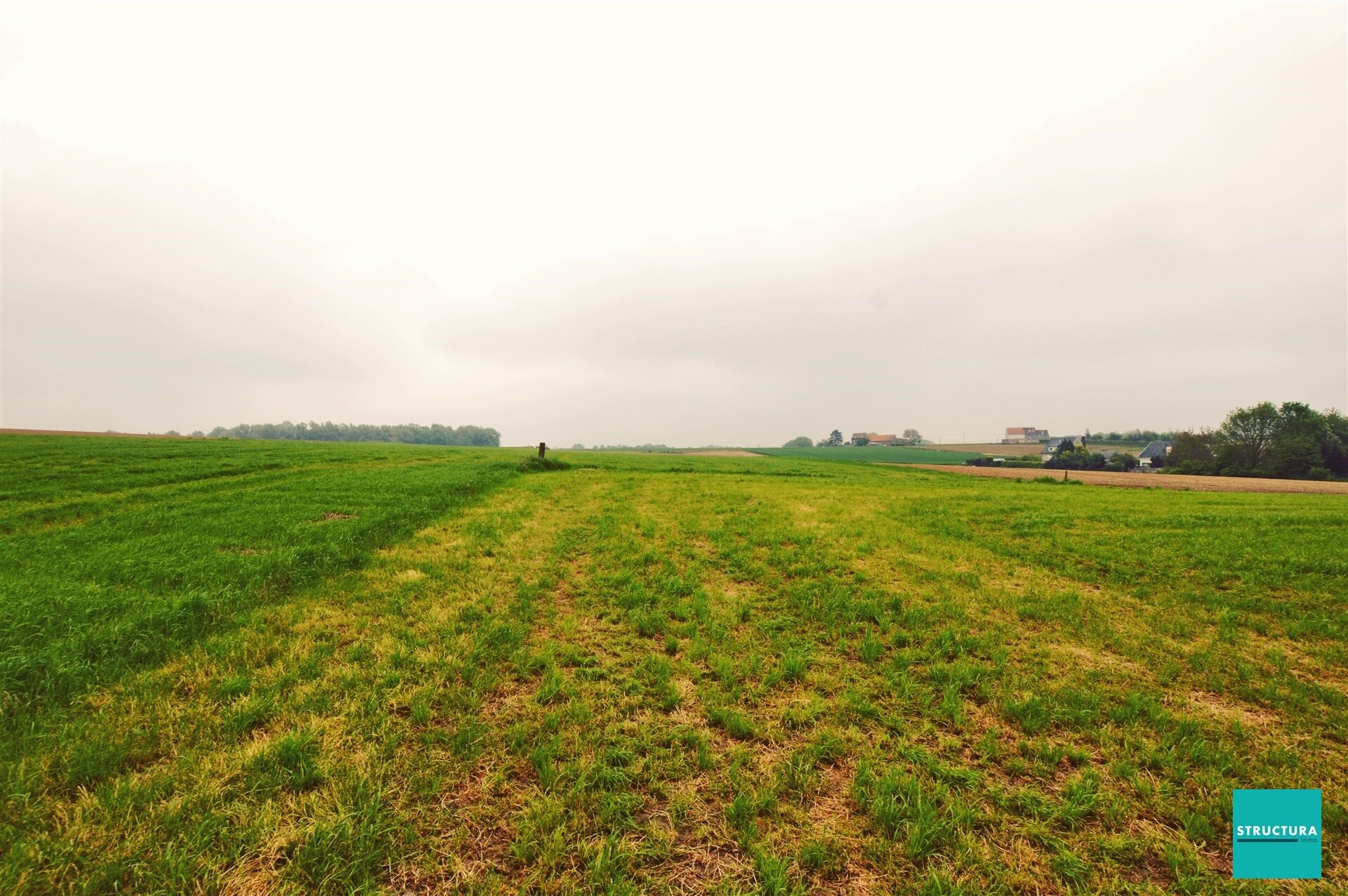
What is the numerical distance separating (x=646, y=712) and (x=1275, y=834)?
5.71m

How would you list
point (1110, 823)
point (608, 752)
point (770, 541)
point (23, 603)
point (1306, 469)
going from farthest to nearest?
point (1306, 469) < point (770, 541) < point (23, 603) < point (608, 752) < point (1110, 823)

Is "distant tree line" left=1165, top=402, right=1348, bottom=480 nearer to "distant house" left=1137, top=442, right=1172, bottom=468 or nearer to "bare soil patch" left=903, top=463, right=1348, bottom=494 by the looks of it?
"distant house" left=1137, top=442, right=1172, bottom=468

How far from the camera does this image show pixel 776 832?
356cm

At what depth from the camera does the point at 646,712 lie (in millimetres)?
5000

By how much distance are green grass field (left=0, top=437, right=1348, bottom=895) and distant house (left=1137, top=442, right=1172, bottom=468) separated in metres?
104

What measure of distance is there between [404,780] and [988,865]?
4883mm

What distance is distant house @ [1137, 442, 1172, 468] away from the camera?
8331 cm

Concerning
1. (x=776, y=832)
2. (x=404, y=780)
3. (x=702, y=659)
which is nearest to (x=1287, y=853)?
(x=776, y=832)

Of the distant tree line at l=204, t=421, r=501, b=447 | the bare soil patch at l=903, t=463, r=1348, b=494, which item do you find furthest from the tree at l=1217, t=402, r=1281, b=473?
the distant tree line at l=204, t=421, r=501, b=447

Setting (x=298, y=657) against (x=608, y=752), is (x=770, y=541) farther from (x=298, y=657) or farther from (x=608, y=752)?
(x=298, y=657)

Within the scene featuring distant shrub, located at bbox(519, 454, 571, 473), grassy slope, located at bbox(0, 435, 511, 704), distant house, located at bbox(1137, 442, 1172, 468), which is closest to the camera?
grassy slope, located at bbox(0, 435, 511, 704)

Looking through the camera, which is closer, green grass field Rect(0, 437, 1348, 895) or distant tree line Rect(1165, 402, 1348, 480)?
green grass field Rect(0, 437, 1348, 895)

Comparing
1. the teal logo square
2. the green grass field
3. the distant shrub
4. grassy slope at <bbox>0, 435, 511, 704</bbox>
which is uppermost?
the distant shrub

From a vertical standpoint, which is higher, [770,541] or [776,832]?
[770,541]
